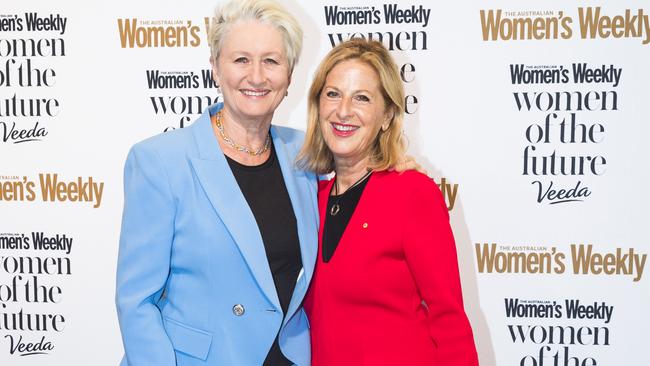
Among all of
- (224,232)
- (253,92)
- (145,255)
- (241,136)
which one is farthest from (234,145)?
(145,255)

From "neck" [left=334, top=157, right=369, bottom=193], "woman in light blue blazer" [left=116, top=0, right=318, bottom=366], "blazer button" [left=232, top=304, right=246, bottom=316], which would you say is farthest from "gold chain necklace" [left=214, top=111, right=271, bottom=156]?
"blazer button" [left=232, top=304, right=246, bottom=316]

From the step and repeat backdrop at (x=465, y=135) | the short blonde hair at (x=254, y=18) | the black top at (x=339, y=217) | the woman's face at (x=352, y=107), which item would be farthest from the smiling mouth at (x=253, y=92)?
the step and repeat backdrop at (x=465, y=135)

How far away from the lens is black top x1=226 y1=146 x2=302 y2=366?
1.46 m

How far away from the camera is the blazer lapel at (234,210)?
137 centimetres

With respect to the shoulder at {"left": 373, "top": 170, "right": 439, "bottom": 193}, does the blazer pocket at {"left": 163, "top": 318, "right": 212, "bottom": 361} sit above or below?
below

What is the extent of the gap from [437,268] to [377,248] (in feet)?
0.51

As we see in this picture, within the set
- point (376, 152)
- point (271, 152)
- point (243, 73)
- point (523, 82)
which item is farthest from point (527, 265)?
point (243, 73)

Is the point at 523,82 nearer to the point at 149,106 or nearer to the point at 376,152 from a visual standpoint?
the point at 376,152

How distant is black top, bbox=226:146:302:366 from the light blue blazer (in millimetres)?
48

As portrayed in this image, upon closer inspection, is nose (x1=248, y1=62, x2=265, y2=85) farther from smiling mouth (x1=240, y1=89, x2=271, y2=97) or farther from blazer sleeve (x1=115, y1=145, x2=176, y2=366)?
blazer sleeve (x1=115, y1=145, x2=176, y2=366)

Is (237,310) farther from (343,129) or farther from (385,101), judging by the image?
(385,101)

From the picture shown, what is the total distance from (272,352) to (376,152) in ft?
1.99

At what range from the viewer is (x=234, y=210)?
1.39 metres

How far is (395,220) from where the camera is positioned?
4.96 ft
